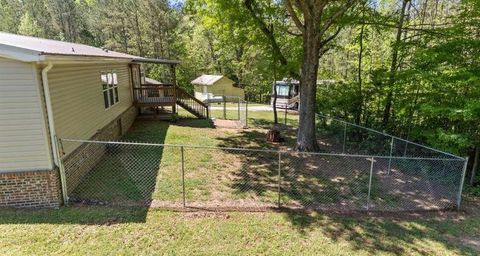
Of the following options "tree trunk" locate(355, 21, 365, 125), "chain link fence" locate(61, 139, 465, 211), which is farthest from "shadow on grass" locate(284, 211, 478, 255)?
"tree trunk" locate(355, 21, 365, 125)

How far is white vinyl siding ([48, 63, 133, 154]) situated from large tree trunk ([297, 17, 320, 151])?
22.7 ft

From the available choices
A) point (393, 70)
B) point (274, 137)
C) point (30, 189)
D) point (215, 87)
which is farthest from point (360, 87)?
point (215, 87)

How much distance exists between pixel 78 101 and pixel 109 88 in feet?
12.5

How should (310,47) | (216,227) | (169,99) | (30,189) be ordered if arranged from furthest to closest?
(169,99)
(310,47)
(30,189)
(216,227)

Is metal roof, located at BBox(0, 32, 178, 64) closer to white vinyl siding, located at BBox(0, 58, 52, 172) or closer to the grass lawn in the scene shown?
white vinyl siding, located at BBox(0, 58, 52, 172)

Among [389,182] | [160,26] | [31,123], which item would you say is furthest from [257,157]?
[160,26]

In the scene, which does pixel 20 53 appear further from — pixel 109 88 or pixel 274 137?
pixel 274 137

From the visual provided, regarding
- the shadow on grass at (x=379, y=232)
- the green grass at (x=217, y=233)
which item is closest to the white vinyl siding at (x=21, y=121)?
the green grass at (x=217, y=233)

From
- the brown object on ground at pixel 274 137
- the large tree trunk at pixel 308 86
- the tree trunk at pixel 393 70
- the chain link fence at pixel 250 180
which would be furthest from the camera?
the brown object on ground at pixel 274 137

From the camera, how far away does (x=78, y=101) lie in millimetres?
7828

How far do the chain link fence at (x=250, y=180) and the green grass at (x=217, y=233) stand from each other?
1.78 ft

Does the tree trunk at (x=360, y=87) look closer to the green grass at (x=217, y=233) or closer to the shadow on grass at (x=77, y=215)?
the green grass at (x=217, y=233)

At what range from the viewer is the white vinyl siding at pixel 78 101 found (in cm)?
643

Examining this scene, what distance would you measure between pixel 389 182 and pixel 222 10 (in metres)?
7.99
